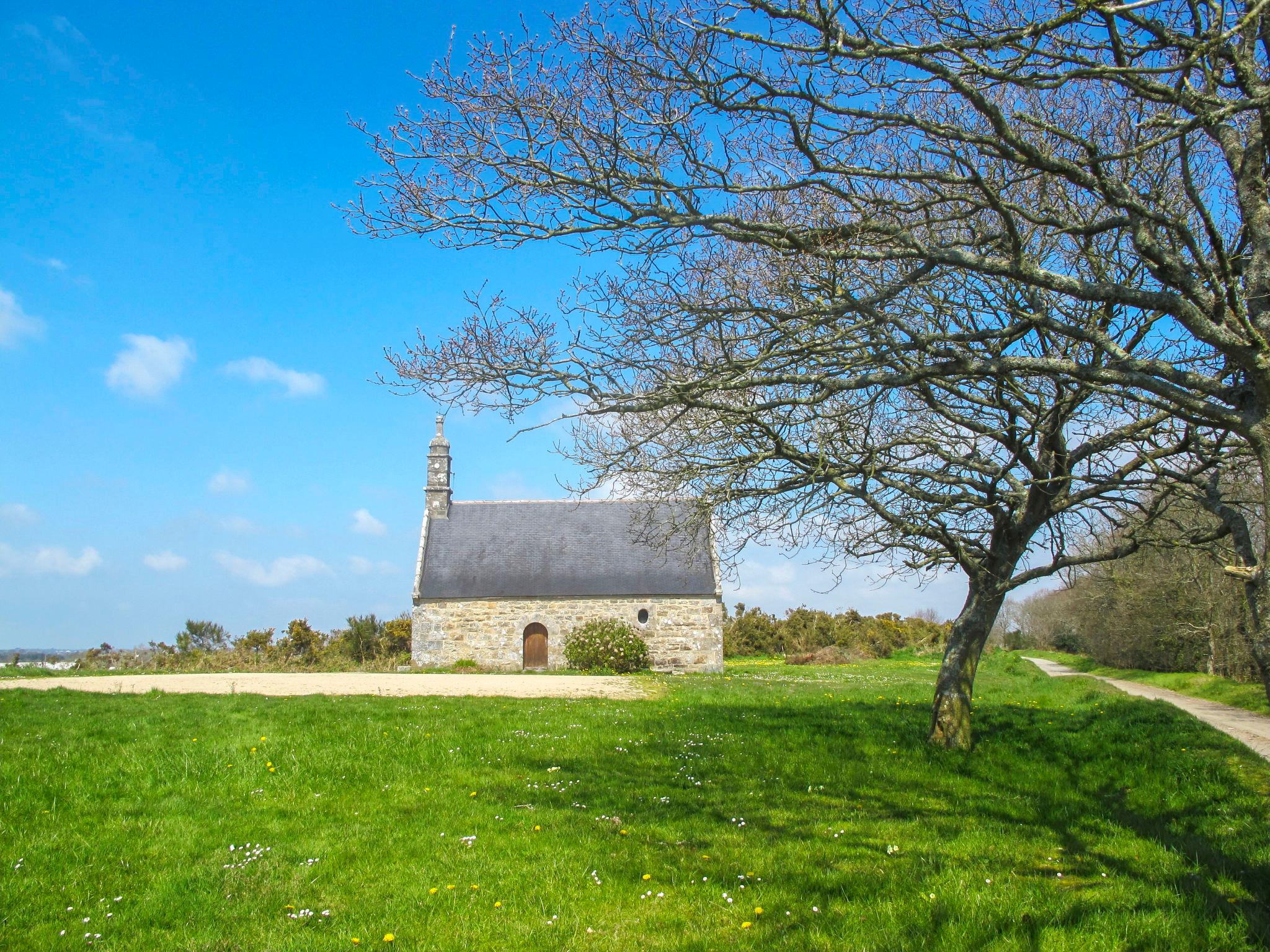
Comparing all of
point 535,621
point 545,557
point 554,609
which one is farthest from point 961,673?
point 545,557

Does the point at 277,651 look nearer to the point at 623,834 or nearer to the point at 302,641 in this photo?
the point at 302,641

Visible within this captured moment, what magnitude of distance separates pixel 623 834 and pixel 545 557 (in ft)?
81.8

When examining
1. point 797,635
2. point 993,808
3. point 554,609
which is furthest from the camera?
point 797,635

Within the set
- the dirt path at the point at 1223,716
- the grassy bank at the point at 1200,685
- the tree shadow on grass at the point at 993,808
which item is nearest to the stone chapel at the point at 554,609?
the dirt path at the point at 1223,716

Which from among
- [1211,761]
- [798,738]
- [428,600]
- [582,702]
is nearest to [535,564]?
[428,600]

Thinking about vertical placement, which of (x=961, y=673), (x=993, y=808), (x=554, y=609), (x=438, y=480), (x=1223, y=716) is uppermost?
(x=438, y=480)

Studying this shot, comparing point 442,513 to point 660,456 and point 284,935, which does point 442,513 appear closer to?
point 660,456

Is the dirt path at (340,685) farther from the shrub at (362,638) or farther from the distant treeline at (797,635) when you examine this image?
the distant treeline at (797,635)

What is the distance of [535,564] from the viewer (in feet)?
101

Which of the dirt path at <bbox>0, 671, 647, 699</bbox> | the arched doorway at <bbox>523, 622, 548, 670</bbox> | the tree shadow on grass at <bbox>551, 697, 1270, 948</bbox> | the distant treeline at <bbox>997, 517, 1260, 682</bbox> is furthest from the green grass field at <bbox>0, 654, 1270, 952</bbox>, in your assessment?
the arched doorway at <bbox>523, 622, 548, 670</bbox>

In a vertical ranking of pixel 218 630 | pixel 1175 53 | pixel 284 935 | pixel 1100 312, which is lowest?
pixel 284 935

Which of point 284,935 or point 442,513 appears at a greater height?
point 442,513

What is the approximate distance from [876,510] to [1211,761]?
13.8ft

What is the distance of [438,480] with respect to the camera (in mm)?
32719
